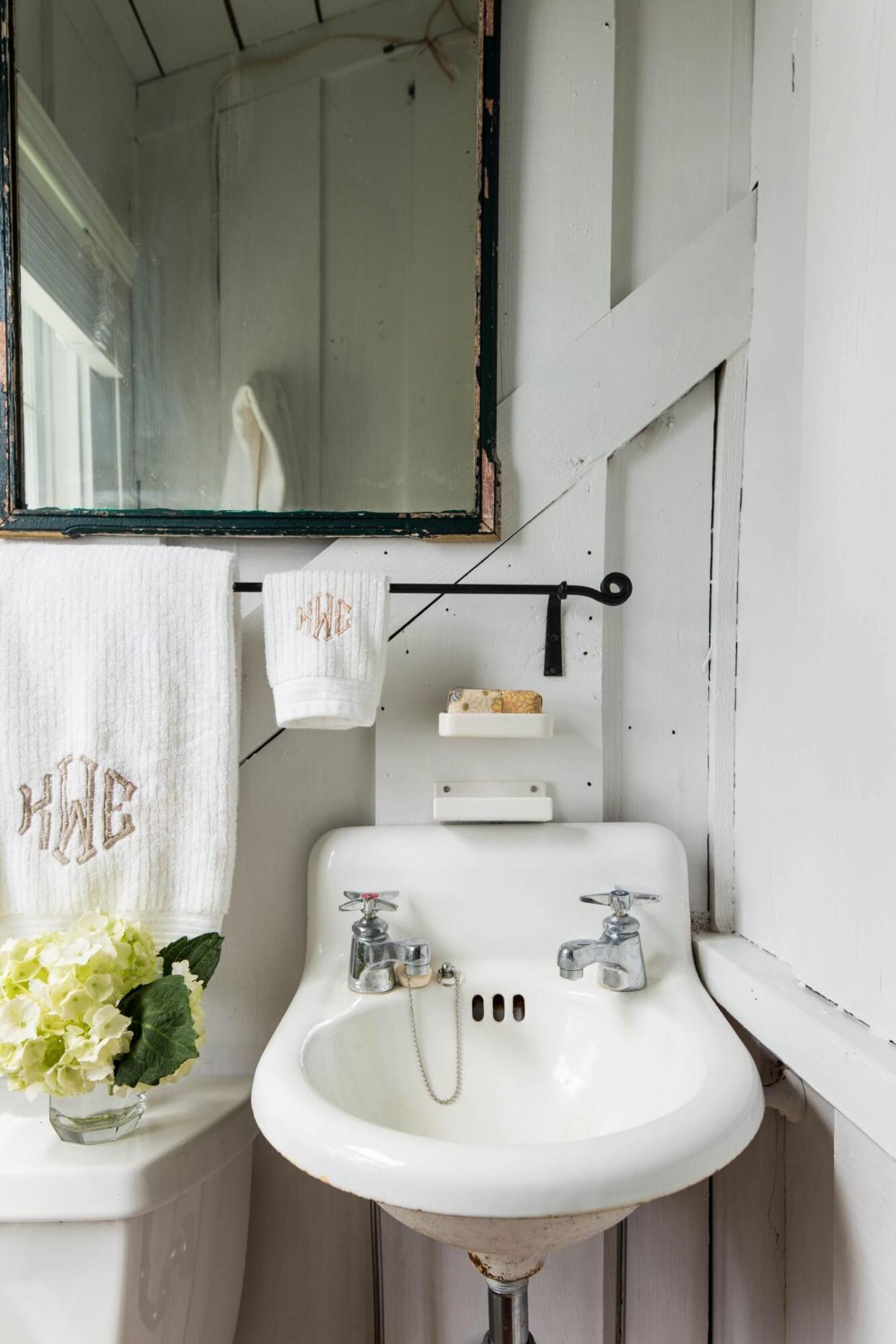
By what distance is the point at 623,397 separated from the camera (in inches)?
37.6

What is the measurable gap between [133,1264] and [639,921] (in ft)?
1.88

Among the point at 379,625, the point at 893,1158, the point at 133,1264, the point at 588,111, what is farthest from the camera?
the point at 588,111

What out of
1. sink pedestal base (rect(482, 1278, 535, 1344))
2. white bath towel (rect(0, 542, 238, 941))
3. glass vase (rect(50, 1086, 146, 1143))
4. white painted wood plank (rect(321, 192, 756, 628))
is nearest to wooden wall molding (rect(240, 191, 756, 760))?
white painted wood plank (rect(321, 192, 756, 628))

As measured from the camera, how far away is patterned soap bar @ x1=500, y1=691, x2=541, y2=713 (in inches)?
34.7

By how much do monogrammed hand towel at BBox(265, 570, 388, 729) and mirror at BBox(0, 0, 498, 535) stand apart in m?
0.12

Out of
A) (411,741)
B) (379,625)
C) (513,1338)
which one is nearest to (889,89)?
(379,625)

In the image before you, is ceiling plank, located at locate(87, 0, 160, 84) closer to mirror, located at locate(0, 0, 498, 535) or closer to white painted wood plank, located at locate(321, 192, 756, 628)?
mirror, located at locate(0, 0, 498, 535)

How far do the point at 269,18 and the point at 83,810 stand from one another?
2.96 feet

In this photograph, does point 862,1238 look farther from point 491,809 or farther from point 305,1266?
point 305,1266

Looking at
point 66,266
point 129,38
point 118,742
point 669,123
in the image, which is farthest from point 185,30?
point 118,742

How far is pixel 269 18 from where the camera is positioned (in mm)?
938

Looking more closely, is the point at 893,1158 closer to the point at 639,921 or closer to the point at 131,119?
the point at 639,921

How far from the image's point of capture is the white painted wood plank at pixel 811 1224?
78 centimetres

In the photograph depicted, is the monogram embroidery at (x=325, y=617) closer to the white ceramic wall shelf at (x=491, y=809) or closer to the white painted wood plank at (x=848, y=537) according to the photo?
the white ceramic wall shelf at (x=491, y=809)
